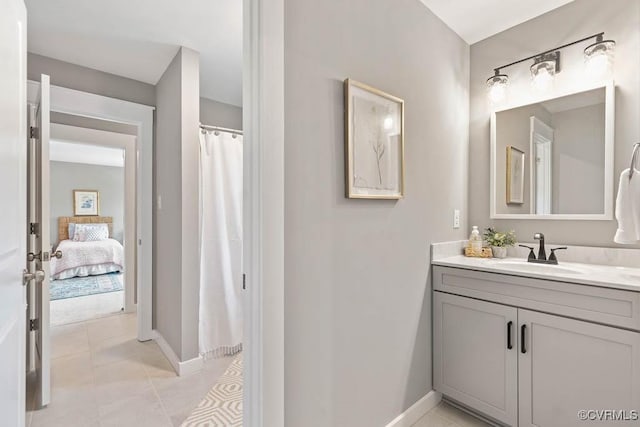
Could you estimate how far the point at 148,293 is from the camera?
9.37 ft

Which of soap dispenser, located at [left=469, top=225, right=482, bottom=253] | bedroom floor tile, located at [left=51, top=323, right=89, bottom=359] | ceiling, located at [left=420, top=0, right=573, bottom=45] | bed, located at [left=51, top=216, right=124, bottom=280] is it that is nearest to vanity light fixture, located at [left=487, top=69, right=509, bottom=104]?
ceiling, located at [left=420, top=0, right=573, bottom=45]

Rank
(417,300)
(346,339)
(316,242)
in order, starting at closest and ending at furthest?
(316,242) < (346,339) < (417,300)

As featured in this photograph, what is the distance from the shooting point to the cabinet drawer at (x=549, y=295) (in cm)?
126

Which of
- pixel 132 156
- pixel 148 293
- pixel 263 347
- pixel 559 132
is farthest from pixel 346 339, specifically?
pixel 132 156

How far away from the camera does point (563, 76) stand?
6.15ft

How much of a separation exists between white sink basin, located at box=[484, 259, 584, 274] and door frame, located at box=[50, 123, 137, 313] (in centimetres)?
392

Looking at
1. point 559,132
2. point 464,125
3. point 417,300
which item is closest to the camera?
point 417,300

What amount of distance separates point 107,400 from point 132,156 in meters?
2.90

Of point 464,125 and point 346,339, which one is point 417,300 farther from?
point 464,125

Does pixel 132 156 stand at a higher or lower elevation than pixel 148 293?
higher

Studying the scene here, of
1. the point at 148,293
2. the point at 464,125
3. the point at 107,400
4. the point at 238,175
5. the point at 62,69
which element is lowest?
Answer: the point at 107,400

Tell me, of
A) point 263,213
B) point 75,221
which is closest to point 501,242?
point 263,213

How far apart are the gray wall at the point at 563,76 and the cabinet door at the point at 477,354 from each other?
2.44 feet

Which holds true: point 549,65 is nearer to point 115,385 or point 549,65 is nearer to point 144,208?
point 144,208
